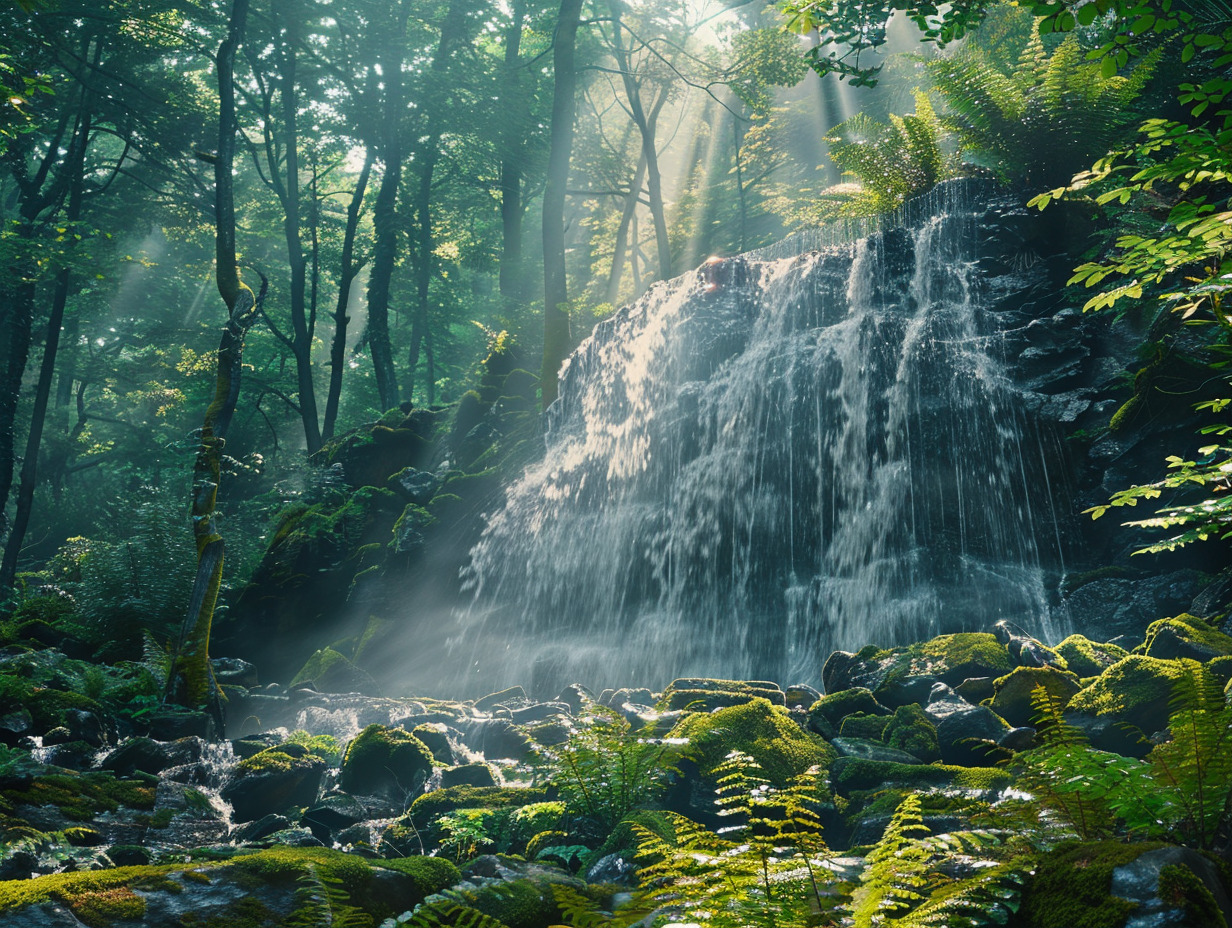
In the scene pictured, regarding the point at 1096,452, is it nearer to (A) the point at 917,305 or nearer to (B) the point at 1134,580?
(B) the point at 1134,580

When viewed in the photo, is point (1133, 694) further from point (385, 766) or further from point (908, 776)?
point (385, 766)

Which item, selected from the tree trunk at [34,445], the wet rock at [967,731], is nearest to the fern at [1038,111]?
the wet rock at [967,731]

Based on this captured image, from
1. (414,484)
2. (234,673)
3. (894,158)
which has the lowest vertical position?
(234,673)

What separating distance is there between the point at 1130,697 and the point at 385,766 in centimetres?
575

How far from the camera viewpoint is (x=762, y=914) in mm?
2195

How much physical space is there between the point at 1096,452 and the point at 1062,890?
7.71 m

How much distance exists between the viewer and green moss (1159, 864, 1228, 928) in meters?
1.92

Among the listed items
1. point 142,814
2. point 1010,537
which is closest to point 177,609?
point 142,814

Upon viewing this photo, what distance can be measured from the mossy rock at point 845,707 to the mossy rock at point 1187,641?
77.7 inches

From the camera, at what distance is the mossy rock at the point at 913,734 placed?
5.03 metres

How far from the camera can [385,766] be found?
6.57 metres

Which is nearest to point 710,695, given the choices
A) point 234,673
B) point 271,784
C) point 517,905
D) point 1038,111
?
point 517,905

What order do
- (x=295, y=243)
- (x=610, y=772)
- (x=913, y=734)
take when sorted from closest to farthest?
(x=610, y=772), (x=913, y=734), (x=295, y=243)

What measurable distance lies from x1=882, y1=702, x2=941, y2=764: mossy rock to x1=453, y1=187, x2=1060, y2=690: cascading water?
3.55m
